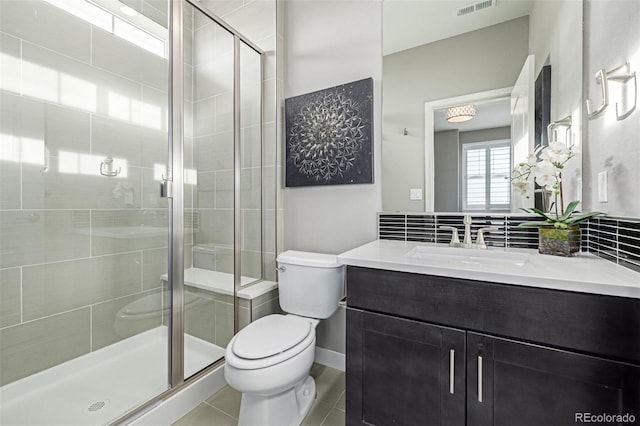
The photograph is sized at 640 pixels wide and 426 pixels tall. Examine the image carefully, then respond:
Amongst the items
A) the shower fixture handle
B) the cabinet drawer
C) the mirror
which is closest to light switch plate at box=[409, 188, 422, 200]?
the mirror

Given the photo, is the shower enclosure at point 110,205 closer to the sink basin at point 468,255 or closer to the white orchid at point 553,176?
the sink basin at point 468,255

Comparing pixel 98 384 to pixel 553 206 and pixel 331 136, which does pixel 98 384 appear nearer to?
pixel 331 136

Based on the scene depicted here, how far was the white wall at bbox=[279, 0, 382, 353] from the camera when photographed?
1716mm

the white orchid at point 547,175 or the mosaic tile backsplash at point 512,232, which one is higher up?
the white orchid at point 547,175

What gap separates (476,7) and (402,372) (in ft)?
5.72

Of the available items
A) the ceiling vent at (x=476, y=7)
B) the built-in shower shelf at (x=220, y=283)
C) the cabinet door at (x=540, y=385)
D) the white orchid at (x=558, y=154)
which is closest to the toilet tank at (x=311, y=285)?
the built-in shower shelf at (x=220, y=283)

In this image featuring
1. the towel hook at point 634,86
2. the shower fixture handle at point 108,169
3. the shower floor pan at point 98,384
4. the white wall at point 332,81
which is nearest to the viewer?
the towel hook at point 634,86

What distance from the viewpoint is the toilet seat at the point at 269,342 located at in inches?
47.1

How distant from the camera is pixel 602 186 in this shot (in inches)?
42.4

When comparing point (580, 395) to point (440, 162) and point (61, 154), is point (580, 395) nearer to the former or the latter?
point (440, 162)

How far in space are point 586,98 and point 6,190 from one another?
2472 millimetres

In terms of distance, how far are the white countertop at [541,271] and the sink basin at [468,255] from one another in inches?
1.0

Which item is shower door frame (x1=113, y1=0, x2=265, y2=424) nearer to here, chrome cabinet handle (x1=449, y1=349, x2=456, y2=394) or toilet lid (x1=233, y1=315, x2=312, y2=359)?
toilet lid (x1=233, y1=315, x2=312, y2=359)

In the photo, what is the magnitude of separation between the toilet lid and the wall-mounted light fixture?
52.4 inches
